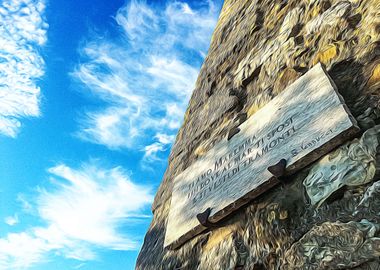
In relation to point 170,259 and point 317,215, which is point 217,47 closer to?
point 170,259

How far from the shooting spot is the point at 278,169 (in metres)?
2.37

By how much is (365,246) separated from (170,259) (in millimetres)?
1613

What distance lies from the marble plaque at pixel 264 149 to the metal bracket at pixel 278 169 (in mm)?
26

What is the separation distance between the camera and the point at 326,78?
247 centimetres

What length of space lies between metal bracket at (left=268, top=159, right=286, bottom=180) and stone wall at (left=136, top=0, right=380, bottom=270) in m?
0.07

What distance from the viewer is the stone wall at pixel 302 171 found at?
1945 mm

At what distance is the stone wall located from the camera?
6.38ft

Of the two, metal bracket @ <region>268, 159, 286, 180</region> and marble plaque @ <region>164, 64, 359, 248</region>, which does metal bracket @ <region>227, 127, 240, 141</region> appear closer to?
marble plaque @ <region>164, 64, 359, 248</region>

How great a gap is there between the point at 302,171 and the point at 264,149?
38 cm

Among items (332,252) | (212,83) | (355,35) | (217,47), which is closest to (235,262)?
(332,252)

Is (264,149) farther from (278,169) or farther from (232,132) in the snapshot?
(232,132)

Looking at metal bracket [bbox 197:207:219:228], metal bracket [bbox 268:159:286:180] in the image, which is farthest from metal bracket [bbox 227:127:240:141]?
metal bracket [bbox 268:159:286:180]

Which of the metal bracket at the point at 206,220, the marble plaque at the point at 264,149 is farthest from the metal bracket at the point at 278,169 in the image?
the metal bracket at the point at 206,220

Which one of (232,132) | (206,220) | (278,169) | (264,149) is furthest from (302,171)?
(232,132)
